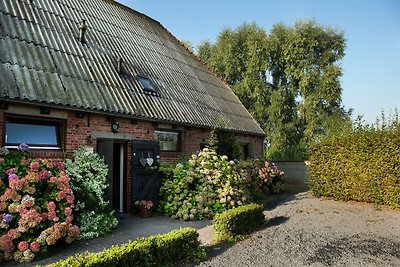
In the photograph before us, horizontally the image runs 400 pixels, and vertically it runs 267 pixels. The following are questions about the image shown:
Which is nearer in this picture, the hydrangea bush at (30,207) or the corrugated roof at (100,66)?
the hydrangea bush at (30,207)

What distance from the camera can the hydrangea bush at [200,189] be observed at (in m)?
9.79

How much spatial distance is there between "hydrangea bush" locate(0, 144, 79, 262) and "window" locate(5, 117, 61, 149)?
70cm

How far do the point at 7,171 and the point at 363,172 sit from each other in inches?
429

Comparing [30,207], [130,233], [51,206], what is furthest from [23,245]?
[130,233]

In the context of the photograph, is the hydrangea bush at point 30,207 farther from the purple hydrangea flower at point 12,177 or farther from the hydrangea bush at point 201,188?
the hydrangea bush at point 201,188

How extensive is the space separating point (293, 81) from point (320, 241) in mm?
21033

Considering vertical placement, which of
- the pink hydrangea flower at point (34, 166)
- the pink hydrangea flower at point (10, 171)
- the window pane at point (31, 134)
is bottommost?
the pink hydrangea flower at point (10, 171)

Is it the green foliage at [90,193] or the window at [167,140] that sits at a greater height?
the window at [167,140]

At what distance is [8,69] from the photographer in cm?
781

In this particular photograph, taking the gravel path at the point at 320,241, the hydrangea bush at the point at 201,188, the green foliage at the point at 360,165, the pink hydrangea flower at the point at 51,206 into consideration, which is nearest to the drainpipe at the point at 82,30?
the hydrangea bush at the point at 201,188

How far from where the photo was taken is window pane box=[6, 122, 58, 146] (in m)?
7.69

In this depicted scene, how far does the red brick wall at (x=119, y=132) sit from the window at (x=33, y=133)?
20 cm

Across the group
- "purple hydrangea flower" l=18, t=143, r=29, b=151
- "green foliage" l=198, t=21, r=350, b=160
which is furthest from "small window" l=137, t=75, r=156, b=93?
"green foliage" l=198, t=21, r=350, b=160

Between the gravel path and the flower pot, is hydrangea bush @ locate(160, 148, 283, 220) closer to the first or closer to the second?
the flower pot
